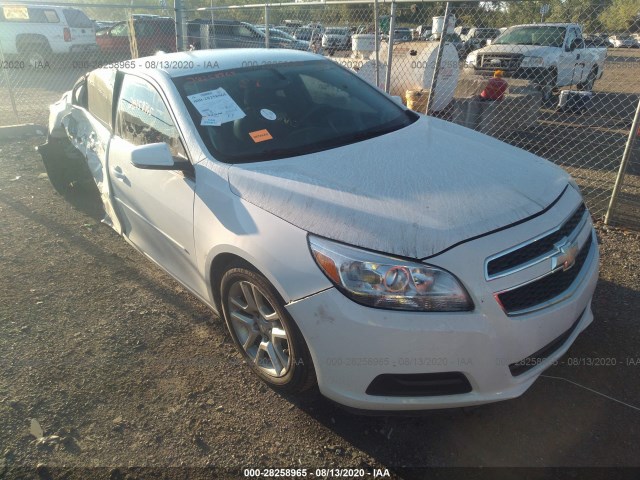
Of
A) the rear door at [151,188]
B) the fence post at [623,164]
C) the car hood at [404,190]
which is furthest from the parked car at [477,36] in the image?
the rear door at [151,188]

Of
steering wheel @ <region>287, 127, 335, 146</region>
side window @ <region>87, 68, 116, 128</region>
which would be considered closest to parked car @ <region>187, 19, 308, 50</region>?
side window @ <region>87, 68, 116, 128</region>

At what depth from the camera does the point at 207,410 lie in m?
2.47

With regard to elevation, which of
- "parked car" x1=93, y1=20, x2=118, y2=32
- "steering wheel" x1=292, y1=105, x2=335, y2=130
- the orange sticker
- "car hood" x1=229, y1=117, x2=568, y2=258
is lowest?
"car hood" x1=229, y1=117, x2=568, y2=258

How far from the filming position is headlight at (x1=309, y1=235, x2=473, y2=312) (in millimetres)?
1911

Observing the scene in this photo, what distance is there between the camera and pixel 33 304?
3.36 metres

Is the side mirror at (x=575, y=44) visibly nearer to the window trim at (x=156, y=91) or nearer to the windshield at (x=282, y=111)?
the windshield at (x=282, y=111)

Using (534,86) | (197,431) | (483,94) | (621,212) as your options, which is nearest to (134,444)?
(197,431)

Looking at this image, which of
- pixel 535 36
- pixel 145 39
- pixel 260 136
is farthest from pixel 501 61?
pixel 145 39

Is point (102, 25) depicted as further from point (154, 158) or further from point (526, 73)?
point (154, 158)

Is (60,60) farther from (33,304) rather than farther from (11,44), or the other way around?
(33,304)

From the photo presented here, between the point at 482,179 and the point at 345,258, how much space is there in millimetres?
889

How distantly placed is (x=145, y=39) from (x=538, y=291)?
1632 centimetres

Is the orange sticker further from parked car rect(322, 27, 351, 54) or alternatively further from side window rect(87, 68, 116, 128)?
parked car rect(322, 27, 351, 54)

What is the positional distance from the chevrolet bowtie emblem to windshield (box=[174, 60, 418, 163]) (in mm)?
1314
